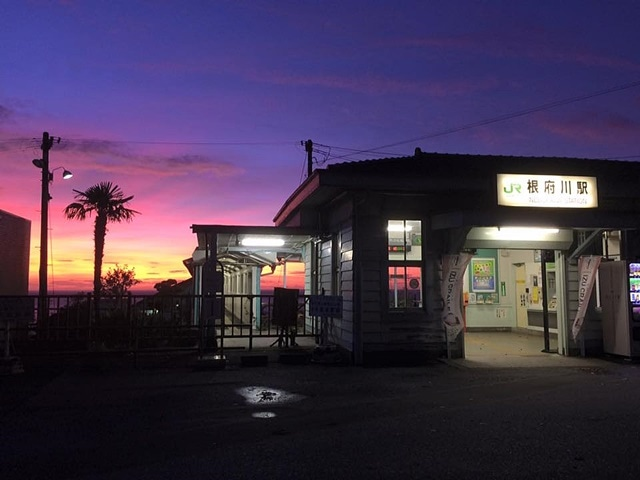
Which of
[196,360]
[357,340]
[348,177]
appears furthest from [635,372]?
[196,360]

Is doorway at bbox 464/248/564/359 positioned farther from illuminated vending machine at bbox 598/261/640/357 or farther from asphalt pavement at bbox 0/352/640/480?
asphalt pavement at bbox 0/352/640/480

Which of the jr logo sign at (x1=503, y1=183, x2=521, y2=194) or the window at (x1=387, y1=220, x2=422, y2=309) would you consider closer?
the jr logo sign at (x1=503, y1=183, x2=521, y2=194)

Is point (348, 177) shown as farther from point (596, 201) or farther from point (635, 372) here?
point (635, 372)

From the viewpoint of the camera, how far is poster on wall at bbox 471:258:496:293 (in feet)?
56.7

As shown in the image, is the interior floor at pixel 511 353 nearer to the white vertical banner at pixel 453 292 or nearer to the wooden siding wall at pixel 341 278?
the white vertical banner at pixel 453 292

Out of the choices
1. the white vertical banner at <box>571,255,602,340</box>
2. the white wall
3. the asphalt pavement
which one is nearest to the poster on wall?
the white wall

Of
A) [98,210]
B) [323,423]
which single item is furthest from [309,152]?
[323,423]

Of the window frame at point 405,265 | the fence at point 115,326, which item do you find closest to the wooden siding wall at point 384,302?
the window frame at point 405,265

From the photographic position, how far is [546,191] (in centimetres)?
1126

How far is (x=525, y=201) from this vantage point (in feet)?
36.7

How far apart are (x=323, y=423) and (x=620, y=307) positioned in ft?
25.5

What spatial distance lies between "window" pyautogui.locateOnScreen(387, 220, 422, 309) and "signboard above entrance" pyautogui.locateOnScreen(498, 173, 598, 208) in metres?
1.90

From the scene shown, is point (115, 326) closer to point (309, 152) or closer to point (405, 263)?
point (405, 263)

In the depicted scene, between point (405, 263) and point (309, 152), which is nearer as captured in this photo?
point (405, 263)
